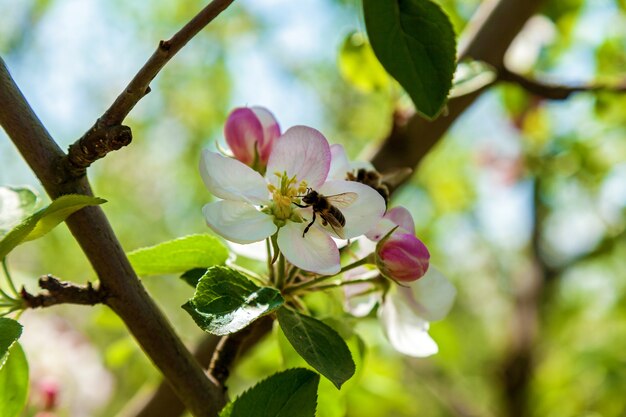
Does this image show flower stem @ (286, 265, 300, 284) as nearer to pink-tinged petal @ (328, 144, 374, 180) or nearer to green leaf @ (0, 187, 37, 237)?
pink-tinged petal @ (328, 144, 374, 180)

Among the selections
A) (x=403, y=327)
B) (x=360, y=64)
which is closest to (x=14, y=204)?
(x=403, y=327)

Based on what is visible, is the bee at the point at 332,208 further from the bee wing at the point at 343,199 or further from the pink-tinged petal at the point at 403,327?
the pink-tinged petal at the point at 403,327

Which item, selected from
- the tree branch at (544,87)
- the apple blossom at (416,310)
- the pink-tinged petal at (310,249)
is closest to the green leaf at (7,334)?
the pink-tinged petal at (310,249)

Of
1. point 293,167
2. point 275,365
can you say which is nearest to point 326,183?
point 293,167

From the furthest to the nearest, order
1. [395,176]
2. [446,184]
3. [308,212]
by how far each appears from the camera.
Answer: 1. [446,184]
2. [395,176]
3. [308,212]

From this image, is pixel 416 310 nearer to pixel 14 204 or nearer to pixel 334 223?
pixel 334 223

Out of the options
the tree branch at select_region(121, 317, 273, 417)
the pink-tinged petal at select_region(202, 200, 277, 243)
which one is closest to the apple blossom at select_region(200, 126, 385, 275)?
the pink-tinged petal at select_region(202, 200, 277, 243)

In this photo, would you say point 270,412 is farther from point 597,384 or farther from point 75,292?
point 597,384
